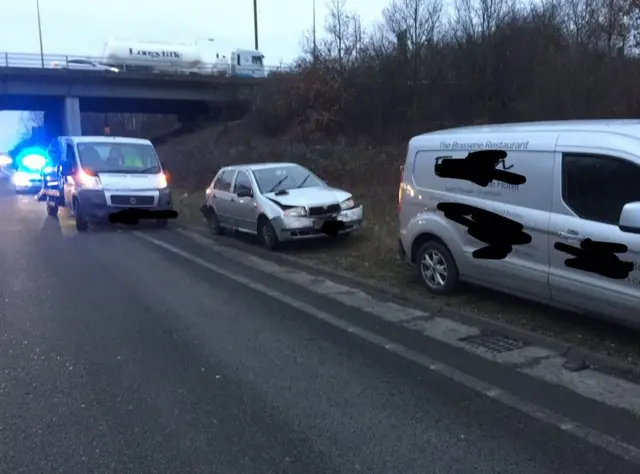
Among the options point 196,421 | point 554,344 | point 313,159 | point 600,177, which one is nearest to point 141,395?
point 196,421

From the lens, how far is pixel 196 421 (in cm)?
423

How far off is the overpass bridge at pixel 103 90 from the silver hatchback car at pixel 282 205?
30979 millimetres

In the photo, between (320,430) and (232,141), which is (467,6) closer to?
(232,141)

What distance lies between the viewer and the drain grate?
18.4 feet

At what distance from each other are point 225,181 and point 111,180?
135 inches

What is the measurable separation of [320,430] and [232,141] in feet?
113

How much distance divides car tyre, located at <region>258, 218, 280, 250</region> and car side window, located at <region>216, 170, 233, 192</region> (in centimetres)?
183

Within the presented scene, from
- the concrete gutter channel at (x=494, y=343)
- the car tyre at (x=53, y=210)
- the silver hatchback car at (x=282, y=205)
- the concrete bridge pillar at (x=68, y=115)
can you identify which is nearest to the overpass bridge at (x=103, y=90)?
the concrete bridge pillar at (x=68, y=115)

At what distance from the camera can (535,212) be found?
5898mm

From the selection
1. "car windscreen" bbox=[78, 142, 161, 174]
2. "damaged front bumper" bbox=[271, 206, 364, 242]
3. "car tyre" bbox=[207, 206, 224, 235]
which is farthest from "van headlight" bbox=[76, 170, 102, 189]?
"damaged front bumper" bbox=[271, 206, 364, 242]

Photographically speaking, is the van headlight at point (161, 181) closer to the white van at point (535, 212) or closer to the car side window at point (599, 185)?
the white van at point (535, 212)

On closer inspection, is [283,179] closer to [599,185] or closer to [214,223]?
[214,223]

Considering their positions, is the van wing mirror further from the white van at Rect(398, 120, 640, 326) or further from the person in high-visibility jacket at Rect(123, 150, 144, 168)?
the person in high-visibility jacket at Rect(123, 150, 144, 168)

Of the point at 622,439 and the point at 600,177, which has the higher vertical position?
the point at 600,177
